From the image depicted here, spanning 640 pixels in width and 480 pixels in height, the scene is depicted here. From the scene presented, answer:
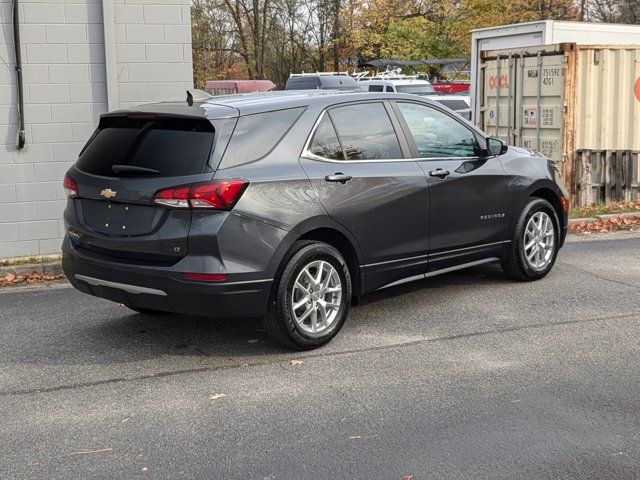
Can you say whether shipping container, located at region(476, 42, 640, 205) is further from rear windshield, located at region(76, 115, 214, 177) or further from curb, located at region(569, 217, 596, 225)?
rear windshield, located at region(76, 115, 214, 177)

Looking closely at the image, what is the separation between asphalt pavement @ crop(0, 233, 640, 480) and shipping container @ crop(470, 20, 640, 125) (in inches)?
337

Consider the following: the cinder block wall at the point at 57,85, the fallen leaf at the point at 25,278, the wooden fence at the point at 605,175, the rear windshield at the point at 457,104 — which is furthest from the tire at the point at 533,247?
the rear windshield at the point at 457,104

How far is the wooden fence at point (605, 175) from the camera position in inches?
502

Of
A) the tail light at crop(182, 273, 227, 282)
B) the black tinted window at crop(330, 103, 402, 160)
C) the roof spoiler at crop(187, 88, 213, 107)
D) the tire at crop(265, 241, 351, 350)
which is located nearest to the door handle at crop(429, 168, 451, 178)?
the black tinted window at crop(330, 103, 402, 160)

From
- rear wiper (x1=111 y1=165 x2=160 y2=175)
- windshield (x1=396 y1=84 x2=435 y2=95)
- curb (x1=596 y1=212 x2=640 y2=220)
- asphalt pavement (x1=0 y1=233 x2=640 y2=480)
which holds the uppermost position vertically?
windshield (x1=396 y1=84 x2=435 y2=95)

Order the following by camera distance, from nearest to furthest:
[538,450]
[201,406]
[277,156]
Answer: [538,450] → [201,406] → [277,156]

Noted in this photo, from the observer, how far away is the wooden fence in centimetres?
1275

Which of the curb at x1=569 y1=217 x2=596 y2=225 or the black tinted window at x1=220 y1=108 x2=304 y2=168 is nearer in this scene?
the black tinted window at x1=220 y1=108 x2=304 y2=168

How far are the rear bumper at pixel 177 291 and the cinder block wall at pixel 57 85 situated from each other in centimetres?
429

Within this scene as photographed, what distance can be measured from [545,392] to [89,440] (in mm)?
2538

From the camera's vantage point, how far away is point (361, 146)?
6273mm

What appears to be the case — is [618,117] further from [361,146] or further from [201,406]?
[201,406]

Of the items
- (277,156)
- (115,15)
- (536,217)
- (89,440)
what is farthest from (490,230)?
(115,15)

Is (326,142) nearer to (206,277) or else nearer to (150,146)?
(150,146)
